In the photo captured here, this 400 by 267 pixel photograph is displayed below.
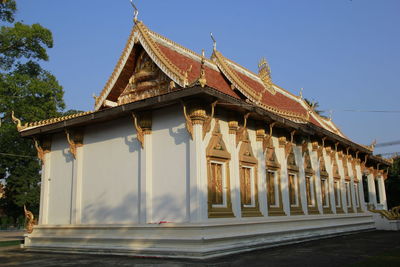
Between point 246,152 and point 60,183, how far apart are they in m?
6.44

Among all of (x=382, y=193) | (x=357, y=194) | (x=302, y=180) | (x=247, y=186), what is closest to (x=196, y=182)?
(x=247, y=186)

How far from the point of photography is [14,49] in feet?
71.5

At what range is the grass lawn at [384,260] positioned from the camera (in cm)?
767

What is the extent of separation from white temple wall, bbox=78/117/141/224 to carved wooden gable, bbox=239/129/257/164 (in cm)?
300

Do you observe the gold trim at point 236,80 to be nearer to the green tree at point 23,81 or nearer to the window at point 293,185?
the window at point 293,185

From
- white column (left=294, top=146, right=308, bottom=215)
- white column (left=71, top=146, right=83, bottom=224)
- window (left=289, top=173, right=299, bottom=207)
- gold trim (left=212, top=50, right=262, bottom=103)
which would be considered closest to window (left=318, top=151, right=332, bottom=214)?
white column (left=294, top=146, right=308, bottom=215)

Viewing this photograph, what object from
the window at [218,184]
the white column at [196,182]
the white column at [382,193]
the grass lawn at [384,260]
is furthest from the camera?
the white column at [382,193]

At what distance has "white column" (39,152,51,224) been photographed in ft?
45.1

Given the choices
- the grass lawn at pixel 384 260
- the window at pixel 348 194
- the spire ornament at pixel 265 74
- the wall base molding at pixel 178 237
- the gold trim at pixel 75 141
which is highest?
the spire ornament at pixel 265 74

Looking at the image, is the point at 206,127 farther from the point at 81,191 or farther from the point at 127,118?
the point at 81,191

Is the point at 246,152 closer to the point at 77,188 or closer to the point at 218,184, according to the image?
the point at 218,184

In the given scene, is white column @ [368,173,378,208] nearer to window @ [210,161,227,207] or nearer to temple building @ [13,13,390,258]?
temple building @ [13,13,390,258]

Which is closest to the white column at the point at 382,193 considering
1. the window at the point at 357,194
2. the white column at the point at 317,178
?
the window at the point at 357,194

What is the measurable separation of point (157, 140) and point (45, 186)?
5.37m
